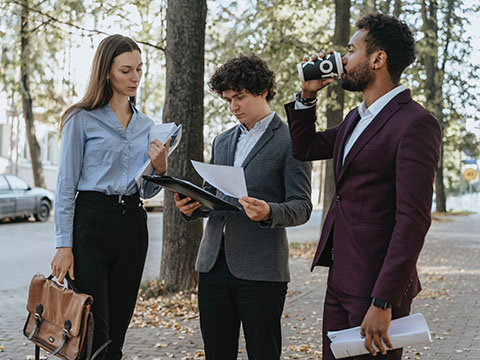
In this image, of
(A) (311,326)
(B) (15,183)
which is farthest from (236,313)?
(B) (15,183)

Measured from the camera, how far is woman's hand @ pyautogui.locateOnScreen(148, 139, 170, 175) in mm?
3744

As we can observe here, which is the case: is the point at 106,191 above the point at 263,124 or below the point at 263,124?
below

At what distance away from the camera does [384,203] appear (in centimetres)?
288

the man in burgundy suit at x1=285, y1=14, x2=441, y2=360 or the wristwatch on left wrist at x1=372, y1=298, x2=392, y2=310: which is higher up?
the man in burgundy suit at x1=285, y1=14, x2=441, y2=360

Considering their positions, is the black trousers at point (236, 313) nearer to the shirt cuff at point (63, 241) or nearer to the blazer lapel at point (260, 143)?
the blazer lapel at point (260, 143)

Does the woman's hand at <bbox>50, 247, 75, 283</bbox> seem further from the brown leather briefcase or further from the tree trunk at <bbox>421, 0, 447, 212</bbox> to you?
the tree trunk at <bbox>421, 0, 447, 212</bbox>

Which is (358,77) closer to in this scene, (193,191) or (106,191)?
(193,191)

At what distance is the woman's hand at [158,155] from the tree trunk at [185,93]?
4564mm

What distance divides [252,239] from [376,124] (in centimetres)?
101

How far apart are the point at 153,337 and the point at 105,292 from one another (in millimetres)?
3383

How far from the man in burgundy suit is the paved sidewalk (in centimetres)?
340

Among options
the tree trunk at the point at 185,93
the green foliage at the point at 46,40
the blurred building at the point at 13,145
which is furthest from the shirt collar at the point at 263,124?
the blurred building at the point at 13,145

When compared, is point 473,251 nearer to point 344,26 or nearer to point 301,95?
point 344,26

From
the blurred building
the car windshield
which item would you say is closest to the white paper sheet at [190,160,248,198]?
the car windshield
